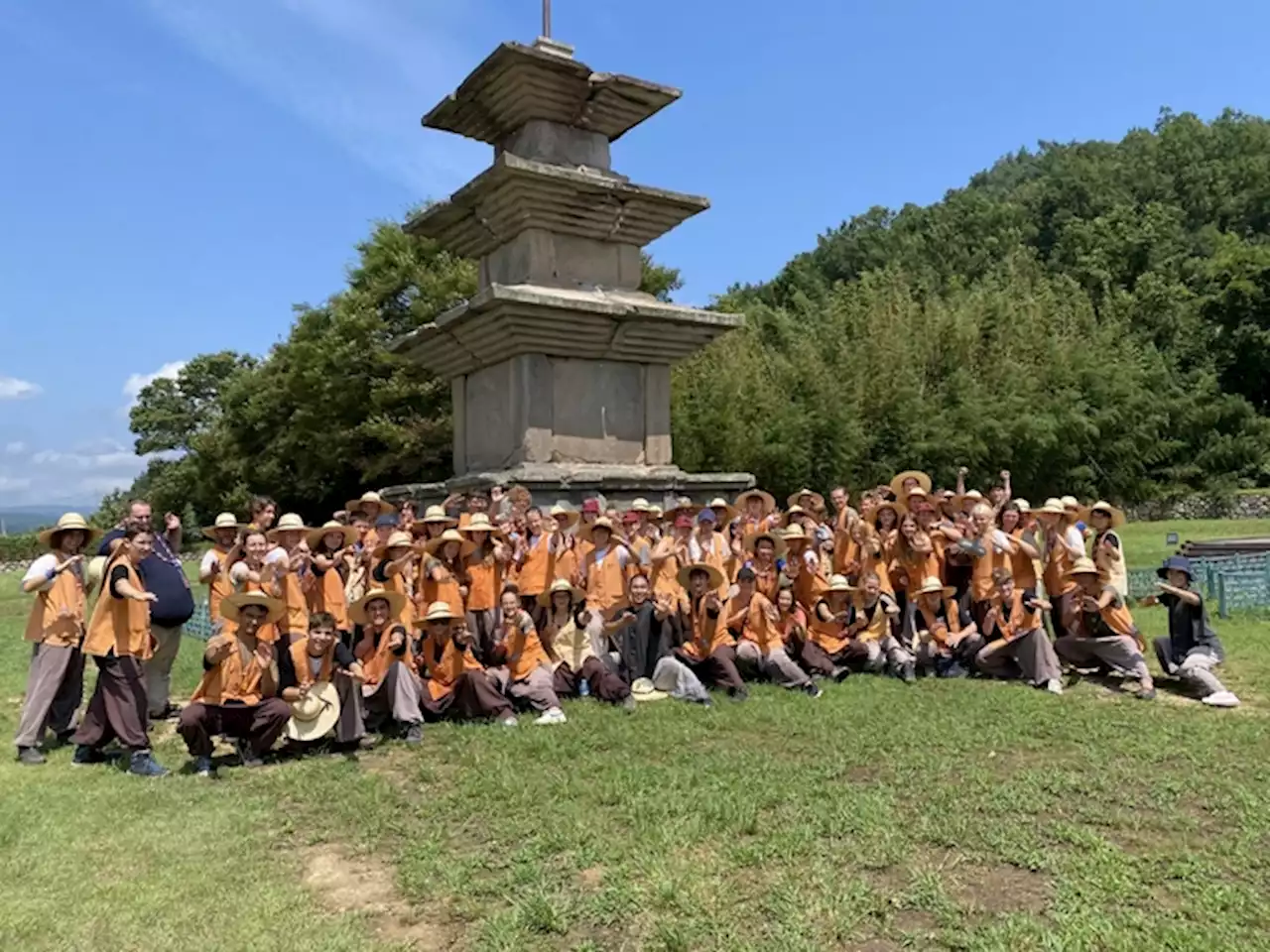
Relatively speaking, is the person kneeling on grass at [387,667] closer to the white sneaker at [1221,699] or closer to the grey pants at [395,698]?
the grey pants at [395,698]

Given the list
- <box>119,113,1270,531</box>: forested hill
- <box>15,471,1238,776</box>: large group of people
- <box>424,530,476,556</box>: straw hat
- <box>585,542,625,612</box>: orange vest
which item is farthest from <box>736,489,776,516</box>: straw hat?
<box>119,113,1270,531</box>: forested hill

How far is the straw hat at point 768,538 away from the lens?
8.48 metres

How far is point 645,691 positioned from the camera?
7.91 metres

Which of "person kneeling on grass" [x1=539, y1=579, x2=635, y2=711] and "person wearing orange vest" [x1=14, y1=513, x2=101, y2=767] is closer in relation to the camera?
"person wearing orange vest" [x1=14, y1=513, x2=101, y2=767]

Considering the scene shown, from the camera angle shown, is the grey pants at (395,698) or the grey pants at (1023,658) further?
the grey pants at (1023,658)

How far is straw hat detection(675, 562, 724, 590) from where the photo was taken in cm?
823

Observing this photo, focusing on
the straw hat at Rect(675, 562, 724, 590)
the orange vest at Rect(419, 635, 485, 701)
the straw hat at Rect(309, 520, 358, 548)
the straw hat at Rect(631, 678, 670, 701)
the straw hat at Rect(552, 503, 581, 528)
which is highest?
the straw hat at Rect(552, 503, 581, 528)

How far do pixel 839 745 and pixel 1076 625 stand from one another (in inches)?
140

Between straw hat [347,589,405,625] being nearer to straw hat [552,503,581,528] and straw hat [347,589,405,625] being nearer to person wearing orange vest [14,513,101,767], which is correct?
person wearing orange vest [14,513,101,767]

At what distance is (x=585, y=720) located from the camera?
7008 millimetres

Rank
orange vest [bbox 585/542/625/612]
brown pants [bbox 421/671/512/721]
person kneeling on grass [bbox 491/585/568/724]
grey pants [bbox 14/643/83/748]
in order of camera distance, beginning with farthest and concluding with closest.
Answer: orange vest [bbox 585/542/625/612] < person kneeling on grass [bbox 491/585/568/724] < brown pants [bbox 421/671/512/721] < grey pants [bbox 14/643/83/748]

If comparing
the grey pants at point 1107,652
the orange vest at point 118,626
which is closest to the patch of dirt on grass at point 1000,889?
the grey pants at point 1107,652

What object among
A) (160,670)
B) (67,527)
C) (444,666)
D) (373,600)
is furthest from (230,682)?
(160,670)

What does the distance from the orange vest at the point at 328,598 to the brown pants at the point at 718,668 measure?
2.65 m
